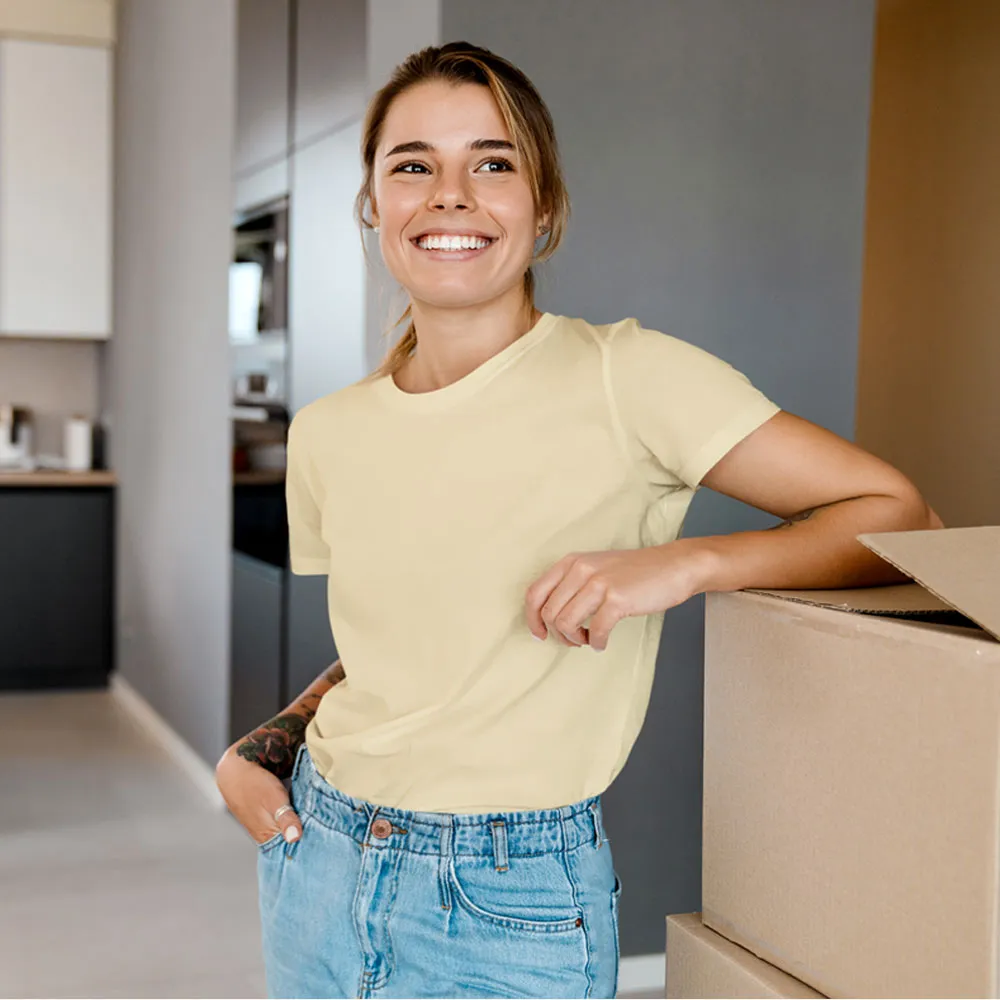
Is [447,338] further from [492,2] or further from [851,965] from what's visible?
[492,2]

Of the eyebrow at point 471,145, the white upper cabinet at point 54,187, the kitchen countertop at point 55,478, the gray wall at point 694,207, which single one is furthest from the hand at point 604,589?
the white upper cabinet at point 54,187

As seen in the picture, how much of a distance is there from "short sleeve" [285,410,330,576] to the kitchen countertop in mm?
4085

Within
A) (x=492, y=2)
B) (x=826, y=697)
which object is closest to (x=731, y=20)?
(x=492, y=2)

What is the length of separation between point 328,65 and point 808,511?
2.21 meters

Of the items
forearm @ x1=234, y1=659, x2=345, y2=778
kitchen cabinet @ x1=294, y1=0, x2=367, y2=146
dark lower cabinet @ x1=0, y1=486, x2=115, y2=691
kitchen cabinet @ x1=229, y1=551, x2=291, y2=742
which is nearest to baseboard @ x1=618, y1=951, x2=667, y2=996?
kitchen cabinet @ x1=229, y1=551, x2=291, y2=742

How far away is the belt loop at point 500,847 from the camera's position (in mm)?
1034

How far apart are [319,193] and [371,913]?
2262 mm

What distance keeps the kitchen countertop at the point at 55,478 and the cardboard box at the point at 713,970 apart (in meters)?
4.45

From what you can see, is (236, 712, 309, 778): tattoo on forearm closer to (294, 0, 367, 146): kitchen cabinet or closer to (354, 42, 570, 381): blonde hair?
(354, 42, 570, 381): blonde hair

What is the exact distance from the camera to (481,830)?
1.05 m

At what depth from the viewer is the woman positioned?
103 cm

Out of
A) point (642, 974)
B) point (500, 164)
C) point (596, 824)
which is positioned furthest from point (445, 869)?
point (642, 974)

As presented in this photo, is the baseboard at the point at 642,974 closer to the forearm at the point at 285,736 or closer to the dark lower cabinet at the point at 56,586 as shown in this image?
the forearm at the point at 285,736

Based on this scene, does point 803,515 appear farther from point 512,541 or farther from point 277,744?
point 277,744
